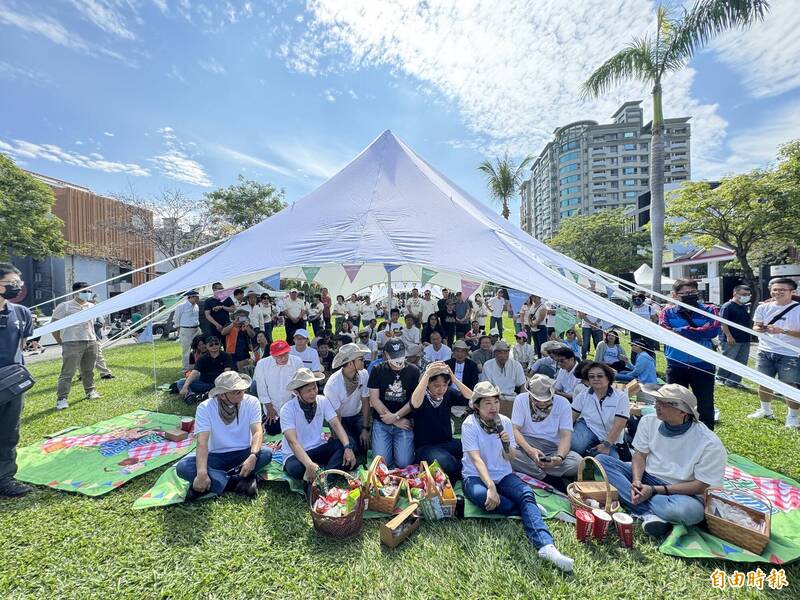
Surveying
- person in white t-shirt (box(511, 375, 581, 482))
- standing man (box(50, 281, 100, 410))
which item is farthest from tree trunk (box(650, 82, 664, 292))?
standing man (box(50, 281, 100, 410))

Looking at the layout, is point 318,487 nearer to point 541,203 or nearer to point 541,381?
point 541,381

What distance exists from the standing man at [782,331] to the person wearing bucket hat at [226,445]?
18.5ft

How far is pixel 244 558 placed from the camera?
2500 millimetres

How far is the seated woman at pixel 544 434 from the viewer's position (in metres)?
3.34

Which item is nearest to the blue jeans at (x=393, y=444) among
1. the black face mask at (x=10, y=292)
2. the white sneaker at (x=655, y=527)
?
the white sneaker at (x=655, y=527)

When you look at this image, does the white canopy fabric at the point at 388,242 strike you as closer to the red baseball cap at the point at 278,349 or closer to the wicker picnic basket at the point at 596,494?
the red baseball cap at the point at 278,349

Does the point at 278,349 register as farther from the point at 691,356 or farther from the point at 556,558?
the point at 691,356

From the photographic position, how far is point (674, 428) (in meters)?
2.80

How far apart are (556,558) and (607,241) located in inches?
1263

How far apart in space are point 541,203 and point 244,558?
91.2 meters

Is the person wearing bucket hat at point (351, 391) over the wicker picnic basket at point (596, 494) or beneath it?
over

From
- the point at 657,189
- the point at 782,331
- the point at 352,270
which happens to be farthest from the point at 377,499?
the point at 657,189

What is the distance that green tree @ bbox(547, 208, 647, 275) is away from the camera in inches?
1149

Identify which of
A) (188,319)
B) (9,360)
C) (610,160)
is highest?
(610,160)
